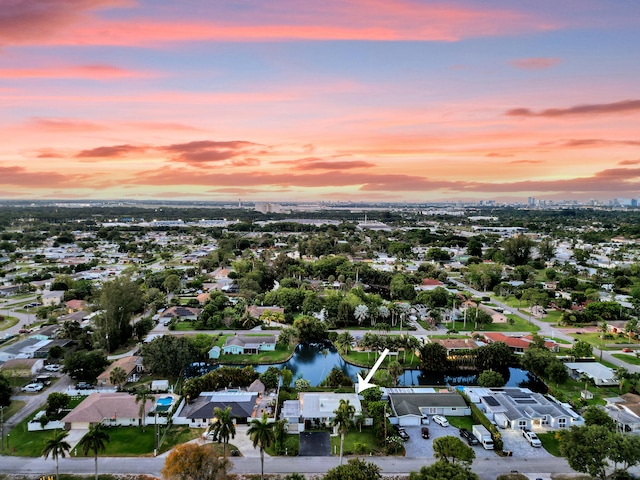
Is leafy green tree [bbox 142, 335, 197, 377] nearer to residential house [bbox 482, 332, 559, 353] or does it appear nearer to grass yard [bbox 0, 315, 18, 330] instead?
grass yard [bbox 0, 315, 18, 330]

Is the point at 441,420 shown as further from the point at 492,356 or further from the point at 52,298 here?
the point at 52,298

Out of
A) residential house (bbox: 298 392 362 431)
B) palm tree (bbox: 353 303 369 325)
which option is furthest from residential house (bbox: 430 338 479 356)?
residential house (bbox: 298 392 362 431)

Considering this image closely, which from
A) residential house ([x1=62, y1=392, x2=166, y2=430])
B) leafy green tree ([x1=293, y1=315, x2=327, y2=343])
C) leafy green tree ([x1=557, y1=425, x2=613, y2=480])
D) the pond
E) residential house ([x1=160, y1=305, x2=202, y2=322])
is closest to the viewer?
leafy green tree ([x1=557, y1=425, x2=613, y2=480])

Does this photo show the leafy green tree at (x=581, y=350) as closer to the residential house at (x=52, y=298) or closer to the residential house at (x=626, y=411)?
the residential house at (x=626, y=411)

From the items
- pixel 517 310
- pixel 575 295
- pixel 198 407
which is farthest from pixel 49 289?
pixel 575 295

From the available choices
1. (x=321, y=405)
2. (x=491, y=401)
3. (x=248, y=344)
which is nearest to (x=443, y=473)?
(x=321, y=405)

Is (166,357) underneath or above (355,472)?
underneath
